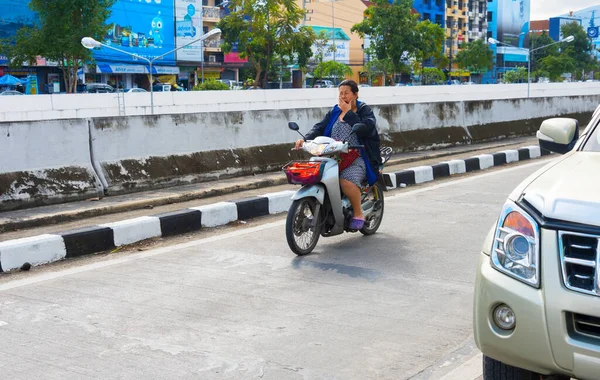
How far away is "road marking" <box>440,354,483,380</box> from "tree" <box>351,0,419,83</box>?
60637mm

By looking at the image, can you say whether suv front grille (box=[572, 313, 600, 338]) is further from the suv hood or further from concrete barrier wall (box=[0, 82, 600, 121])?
concrete barrier wall (box=[0, 82, 600, 121])

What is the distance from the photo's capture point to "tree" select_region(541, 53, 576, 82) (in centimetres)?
8594

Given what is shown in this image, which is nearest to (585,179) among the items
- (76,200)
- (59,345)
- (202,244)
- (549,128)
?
(549,128)

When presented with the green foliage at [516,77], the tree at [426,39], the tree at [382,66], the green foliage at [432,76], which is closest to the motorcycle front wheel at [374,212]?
the tree at [426,39]

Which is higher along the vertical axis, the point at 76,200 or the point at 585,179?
the point at 585,179

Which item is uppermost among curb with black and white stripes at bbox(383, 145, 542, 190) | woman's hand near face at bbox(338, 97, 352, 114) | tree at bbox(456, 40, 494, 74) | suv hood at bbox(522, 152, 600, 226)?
tree at bbox(456, 40, 494, 74)

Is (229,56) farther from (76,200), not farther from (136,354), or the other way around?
(136,354)

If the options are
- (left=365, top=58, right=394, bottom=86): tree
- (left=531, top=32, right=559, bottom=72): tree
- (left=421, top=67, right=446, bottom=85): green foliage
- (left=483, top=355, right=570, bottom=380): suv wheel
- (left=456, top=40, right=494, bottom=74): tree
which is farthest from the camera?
(left=531, top=32, right=559, bottom=72): tree

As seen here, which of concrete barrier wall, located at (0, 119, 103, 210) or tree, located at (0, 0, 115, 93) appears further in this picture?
tree, located at (0, 0, 115, 93)

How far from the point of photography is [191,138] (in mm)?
10508

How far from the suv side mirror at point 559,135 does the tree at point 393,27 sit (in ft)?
198

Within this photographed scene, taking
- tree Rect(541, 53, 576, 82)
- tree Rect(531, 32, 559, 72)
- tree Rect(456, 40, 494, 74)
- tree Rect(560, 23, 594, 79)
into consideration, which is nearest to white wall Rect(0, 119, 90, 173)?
tree Rect(456, 40, 494, 74)

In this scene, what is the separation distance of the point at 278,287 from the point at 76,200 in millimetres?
3860

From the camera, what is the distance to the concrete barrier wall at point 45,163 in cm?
838
